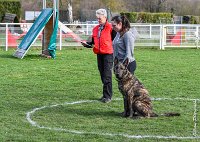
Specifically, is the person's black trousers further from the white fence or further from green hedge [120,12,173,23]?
green hedge [120,12,173,23]

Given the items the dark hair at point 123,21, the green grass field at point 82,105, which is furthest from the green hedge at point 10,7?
the dark hair at point 123,21

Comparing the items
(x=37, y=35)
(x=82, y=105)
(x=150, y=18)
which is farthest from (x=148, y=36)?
(x=150, y=18)

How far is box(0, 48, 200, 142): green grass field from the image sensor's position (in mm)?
7992

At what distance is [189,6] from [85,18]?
1630cm

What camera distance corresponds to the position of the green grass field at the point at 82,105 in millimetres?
7992

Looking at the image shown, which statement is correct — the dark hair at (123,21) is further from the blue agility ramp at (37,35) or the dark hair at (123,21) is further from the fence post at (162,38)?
the fence post at (162,38)

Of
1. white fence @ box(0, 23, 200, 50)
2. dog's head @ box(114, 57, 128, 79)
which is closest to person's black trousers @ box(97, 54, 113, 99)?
dog's head @ box(114, 57, 128, 79)

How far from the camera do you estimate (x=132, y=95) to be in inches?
362

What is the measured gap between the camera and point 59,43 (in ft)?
86.7

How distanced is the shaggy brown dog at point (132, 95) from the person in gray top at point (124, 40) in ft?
1.16

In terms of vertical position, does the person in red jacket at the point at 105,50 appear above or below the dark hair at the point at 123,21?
below

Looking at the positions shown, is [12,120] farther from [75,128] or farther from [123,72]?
[123,72]

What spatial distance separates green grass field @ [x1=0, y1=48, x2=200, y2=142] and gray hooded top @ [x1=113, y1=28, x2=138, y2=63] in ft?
3.66

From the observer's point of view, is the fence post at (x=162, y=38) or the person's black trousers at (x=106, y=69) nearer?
the person's black trousers at (x=106, y=69)
